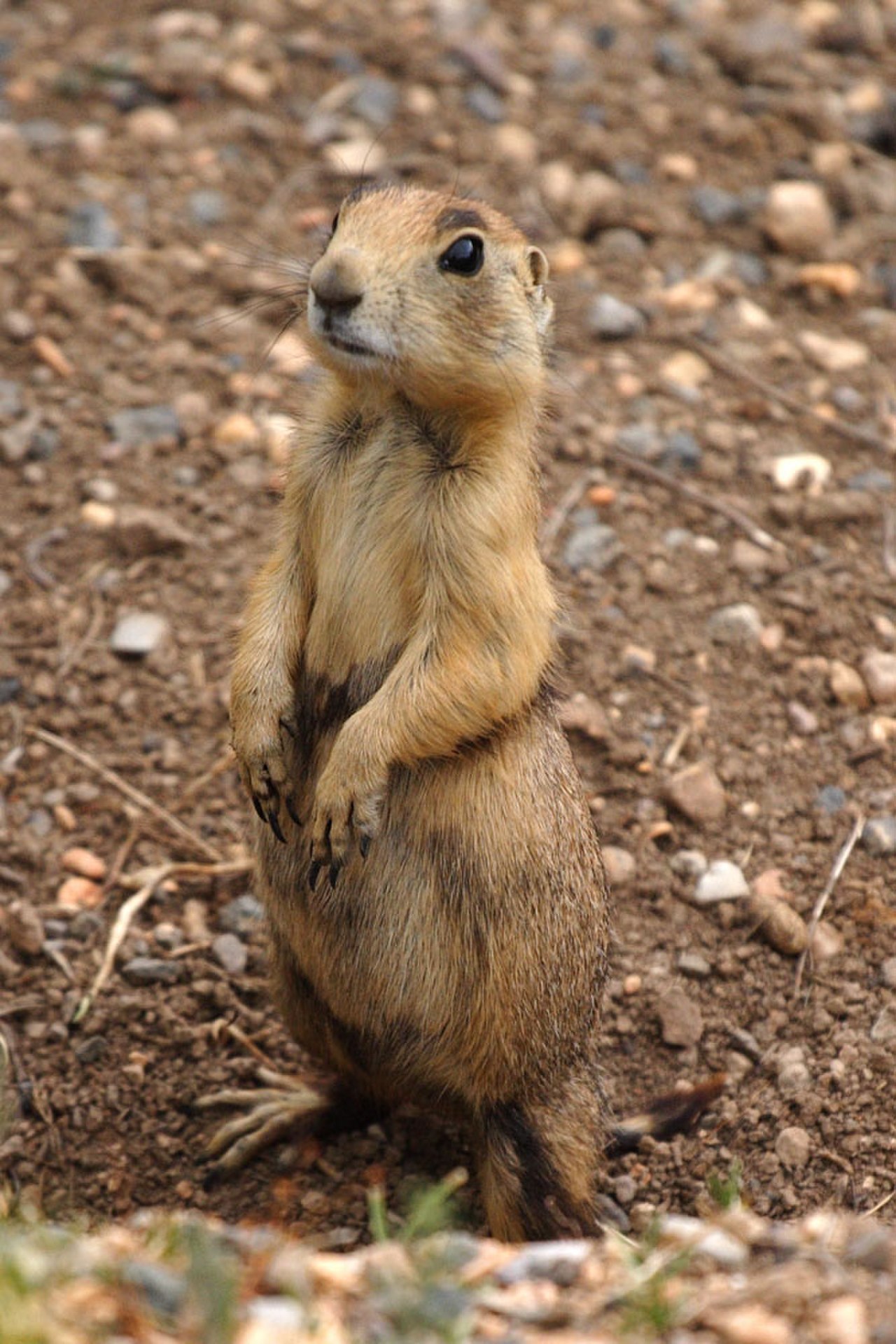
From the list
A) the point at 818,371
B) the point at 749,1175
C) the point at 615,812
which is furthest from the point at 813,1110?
the point at 818,371

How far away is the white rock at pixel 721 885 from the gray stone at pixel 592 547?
125 centimetres

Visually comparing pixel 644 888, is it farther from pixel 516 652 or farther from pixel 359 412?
pixel 359 412

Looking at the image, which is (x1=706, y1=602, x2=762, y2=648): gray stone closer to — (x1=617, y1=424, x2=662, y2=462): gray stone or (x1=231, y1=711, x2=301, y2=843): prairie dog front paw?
(x1=617, y1=424, x2=662, y2=462): gray stone

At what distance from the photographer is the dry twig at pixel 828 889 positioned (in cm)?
479

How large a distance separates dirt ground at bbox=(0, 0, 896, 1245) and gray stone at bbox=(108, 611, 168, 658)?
0.02 m

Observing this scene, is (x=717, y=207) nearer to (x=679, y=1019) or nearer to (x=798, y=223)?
(x=798, y=223)

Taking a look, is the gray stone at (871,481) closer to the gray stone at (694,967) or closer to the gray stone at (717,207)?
the gray stone at (717,207)

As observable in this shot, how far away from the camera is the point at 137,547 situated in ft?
18.7

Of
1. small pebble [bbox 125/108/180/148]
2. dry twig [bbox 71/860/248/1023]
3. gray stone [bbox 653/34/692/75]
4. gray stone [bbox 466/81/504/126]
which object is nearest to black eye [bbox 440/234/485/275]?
dry twig [bbox 71/860/248/1023]

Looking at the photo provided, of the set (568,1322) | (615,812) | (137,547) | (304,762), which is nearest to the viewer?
(568,1322)

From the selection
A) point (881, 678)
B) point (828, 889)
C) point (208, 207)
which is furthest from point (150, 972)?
point (208, 207)

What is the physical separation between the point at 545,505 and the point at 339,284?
8.28 ft

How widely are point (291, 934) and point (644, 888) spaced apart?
4.30ft

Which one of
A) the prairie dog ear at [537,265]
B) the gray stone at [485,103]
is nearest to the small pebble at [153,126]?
the gray stone at [485,103]
